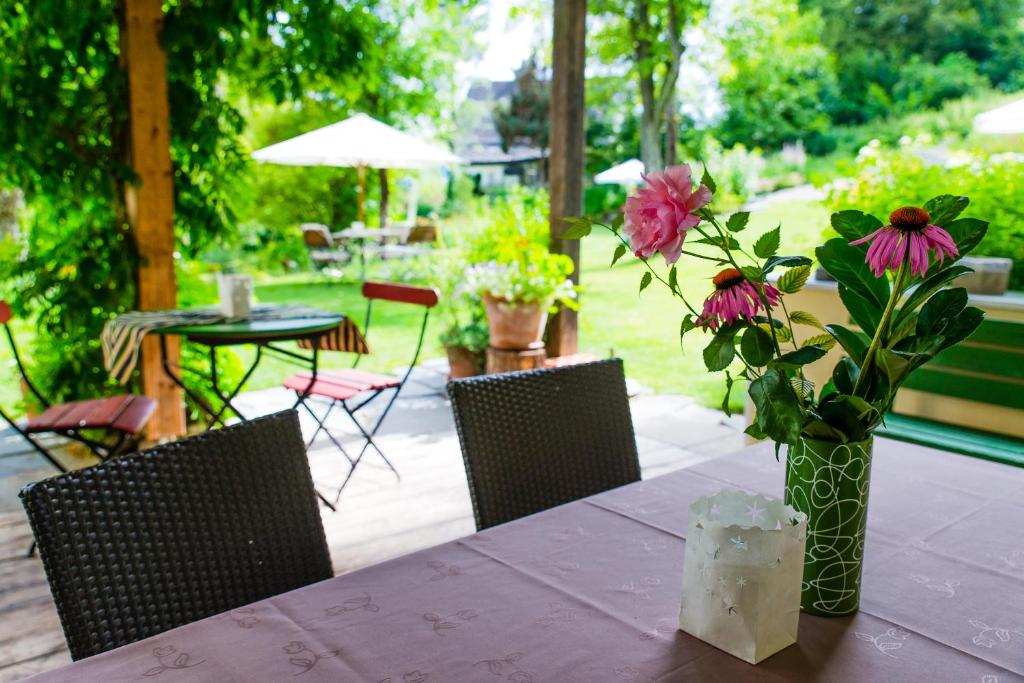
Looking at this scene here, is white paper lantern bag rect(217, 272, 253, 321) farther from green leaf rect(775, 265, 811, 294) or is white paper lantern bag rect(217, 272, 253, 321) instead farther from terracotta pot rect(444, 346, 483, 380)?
green leaf rect(775, 265, 811, 294)

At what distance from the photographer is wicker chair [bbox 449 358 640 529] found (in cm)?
153

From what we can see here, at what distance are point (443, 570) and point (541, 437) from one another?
0.51m

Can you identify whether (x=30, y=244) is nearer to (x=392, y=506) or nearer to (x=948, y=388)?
(x=392, y=506)

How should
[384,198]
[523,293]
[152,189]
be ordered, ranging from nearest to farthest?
[152,189] < [523,293] < [384,198]

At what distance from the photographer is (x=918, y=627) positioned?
3.35 feet

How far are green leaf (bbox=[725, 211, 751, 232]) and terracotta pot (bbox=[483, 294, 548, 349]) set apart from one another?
3371 millimetres

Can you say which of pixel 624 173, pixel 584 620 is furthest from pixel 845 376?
pixel 624 173

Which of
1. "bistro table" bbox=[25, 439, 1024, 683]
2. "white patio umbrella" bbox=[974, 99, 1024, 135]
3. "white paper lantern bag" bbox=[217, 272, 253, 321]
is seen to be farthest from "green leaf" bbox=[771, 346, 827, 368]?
"white patio umbrella" bbox=[974, 99, 1024, 135]

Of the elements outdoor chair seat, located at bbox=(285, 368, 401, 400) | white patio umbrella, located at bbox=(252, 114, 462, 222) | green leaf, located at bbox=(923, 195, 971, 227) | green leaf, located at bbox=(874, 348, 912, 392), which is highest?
white patio umbrella, located at bbox=(252, 114, 462, 222)

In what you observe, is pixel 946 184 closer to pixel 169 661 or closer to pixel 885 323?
pixel 885 323

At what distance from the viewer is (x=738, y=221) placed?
0.94 m

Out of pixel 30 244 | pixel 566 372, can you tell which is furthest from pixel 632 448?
pixel 30 244

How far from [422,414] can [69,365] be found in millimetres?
1701

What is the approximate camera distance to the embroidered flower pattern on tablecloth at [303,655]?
3.01 feet
